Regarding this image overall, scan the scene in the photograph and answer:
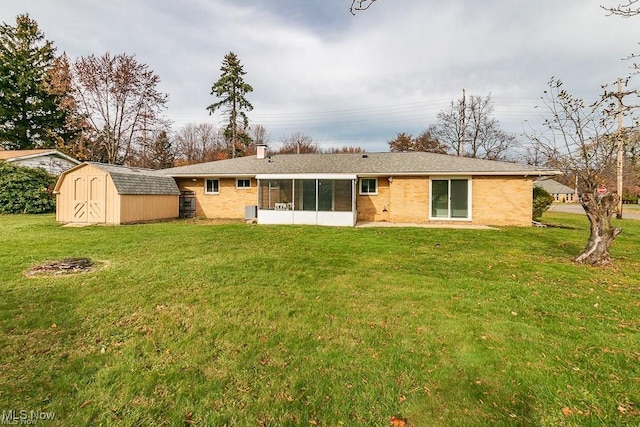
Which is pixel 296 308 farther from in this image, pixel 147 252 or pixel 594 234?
pixel 594 234

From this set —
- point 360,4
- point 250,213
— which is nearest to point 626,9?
point 360,4

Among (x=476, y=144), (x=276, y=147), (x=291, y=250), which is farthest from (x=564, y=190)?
(x=291, y=250)

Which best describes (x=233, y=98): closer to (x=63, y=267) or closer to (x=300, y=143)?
(x=300, y=143)

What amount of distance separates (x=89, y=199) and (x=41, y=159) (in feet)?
40.5

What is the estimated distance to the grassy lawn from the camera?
2.40 meters

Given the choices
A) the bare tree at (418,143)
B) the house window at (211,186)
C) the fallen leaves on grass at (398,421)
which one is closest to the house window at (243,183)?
the house window at (211,186)

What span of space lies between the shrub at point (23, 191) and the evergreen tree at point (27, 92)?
13655 mm

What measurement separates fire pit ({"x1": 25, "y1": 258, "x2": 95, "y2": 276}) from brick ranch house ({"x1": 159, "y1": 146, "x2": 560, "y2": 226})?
840 cm

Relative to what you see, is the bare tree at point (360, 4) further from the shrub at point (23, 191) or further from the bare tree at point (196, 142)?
the bare tree at point (196, 142)

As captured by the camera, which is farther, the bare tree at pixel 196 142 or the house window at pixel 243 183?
the bare tree at pixel 196 142

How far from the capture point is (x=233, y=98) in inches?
1233

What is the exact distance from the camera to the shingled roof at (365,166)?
13594 mm

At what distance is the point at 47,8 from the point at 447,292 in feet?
50.9

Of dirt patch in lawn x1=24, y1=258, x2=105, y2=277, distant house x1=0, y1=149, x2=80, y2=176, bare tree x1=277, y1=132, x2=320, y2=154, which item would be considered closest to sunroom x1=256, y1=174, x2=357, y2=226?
dirt patch in lawn x1=24, y1=258, x2=105, y2=277
